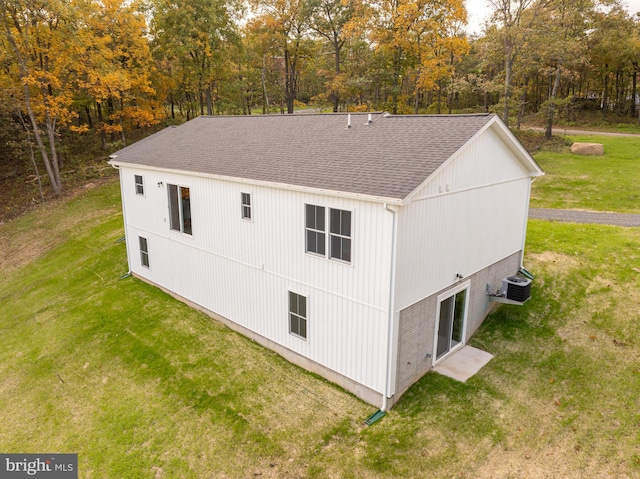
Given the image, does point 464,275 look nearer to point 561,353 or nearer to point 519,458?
point 561,353

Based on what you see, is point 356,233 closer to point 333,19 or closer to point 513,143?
point 513,143

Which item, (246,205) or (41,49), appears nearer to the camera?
(246,205)

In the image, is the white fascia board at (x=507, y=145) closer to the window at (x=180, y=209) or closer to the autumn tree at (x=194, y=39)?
the window at (x=180, y=209)

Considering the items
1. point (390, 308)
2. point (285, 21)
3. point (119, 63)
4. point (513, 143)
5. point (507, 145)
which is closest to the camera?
point (390, 308)

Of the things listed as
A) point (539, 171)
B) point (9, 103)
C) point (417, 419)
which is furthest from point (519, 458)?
point (9, 103)

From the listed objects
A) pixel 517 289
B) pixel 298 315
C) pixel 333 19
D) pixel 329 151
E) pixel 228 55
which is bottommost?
pixel 298 315

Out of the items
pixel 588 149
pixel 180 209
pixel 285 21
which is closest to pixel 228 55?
pixel 285 21

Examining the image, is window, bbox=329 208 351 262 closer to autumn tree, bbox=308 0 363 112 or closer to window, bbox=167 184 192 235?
window, bbox=167 184 192 235

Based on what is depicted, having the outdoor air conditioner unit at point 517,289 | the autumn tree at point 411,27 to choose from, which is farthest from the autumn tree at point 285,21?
the outdoor air conditioner unit at point 517,289
